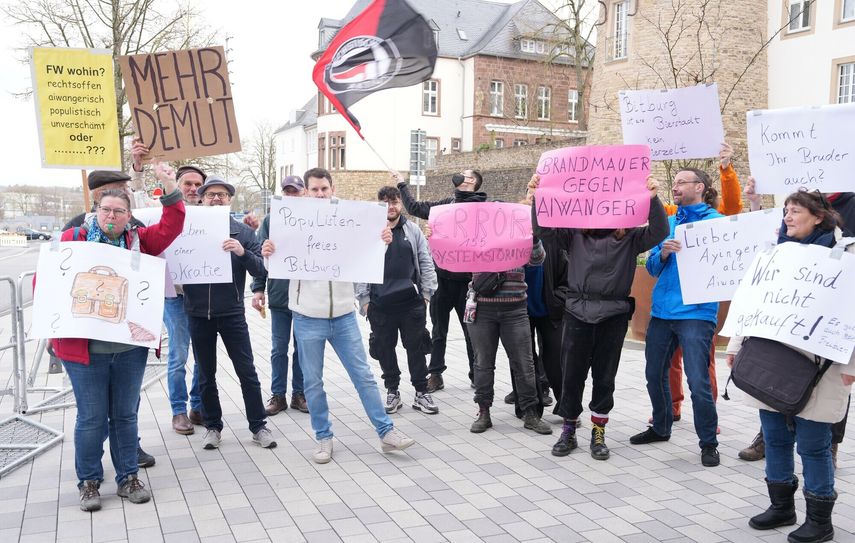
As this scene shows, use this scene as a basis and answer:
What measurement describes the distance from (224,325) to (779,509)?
401 centimetres

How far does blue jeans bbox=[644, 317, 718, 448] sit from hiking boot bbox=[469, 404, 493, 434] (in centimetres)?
143

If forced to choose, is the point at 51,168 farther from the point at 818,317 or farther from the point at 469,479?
the point at 818,317

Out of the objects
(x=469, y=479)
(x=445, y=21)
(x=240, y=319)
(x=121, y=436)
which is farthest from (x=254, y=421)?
(x=445, y=21)

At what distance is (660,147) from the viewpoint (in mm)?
6363

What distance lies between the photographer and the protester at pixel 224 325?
593 cm

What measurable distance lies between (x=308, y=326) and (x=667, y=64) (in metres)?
23.7

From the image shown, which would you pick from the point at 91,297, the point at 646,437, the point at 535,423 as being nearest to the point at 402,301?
the point at 535,423

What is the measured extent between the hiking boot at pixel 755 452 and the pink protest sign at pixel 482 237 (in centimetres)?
219

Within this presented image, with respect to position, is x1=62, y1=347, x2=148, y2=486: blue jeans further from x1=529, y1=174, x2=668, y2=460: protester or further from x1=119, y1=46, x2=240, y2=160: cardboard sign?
x1=529, y1=174, x2=668, y2=460: protester

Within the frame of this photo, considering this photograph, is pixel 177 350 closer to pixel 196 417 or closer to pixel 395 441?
pixel 196 417

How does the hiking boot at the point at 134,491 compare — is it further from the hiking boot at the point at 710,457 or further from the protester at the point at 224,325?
the hiking boot at the point at 710,457

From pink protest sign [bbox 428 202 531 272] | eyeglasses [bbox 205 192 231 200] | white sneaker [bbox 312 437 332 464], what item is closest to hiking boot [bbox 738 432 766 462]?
pink protest sign [bbox 428 202 531 272]

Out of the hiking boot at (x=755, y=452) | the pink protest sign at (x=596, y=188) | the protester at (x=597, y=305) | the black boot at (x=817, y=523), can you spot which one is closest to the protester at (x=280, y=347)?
the pink protest sign at (x=596, y=188)

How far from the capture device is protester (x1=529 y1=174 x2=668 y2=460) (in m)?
5.58
